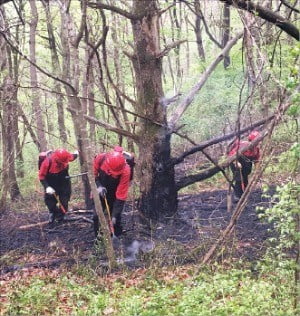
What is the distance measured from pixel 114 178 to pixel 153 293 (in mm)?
3028

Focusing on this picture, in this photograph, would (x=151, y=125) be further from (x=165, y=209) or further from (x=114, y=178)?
(x=165, y=209)

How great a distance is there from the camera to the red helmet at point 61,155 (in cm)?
1004

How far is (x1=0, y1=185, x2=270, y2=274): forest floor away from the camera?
827 cm

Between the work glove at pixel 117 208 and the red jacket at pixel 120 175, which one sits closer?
the red jacket at pixel 120 175

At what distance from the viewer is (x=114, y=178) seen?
9.00 metres

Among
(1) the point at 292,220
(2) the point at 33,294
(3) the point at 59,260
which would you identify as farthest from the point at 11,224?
(1) the point at 292,220

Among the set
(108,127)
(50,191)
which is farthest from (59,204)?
(108,127)

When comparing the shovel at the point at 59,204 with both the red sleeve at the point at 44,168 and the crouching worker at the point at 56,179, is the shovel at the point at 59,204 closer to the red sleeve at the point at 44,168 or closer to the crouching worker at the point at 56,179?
the crouching worker at the point at 56,179

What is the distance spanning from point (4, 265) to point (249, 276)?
14.5 feet

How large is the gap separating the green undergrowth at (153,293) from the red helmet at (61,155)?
294cm

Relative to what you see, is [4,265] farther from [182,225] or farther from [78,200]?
[78,200]

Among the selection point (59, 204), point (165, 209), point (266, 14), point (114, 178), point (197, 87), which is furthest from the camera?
point (59, 204)

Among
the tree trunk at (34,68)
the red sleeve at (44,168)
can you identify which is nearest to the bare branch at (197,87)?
the red sleeve at (44,168)

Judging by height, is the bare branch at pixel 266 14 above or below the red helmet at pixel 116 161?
above
